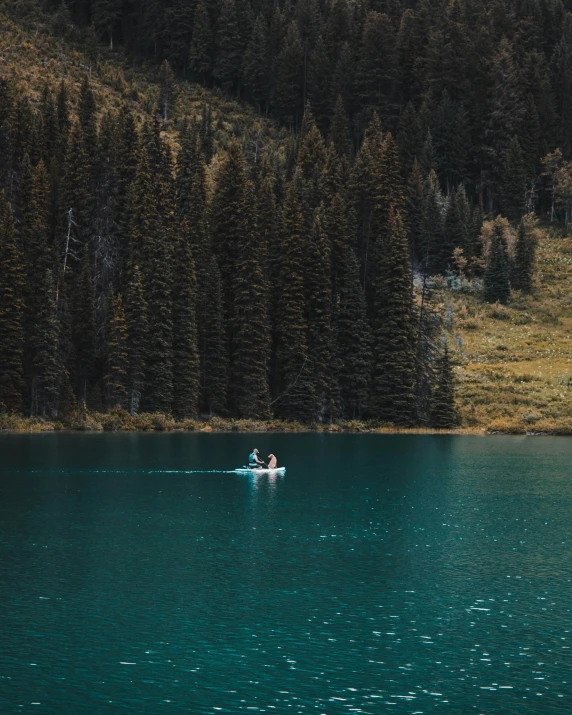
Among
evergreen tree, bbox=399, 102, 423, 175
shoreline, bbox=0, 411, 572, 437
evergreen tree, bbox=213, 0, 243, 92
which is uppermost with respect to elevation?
evergreen tree, bbox=213, 0, 243, 92

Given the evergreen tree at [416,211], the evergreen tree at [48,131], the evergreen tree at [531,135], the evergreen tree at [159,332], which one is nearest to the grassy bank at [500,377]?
the evergreen tree at [159,332]

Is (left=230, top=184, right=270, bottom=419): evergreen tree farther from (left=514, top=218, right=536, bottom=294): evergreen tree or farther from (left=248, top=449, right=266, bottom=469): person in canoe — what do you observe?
(left=514, top=218, right=536, bottom=294): evergreen tree

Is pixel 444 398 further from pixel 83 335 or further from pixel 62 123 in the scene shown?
pixel 62 123

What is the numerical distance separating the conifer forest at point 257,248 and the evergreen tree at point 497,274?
35 cm

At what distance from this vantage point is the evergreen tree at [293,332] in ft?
367

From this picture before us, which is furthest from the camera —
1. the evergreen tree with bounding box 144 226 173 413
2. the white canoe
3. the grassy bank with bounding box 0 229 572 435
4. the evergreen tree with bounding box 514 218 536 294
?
the evergreen tree with bounding box 514 218 536 294

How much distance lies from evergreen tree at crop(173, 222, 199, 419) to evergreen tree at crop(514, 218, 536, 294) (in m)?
56.0

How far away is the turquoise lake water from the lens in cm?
2297

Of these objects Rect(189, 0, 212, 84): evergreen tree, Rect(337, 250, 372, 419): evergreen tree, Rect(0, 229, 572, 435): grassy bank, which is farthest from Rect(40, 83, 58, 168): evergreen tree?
Rect(189, 0, 212, 84): evergreen tree

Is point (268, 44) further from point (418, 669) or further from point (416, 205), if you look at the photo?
point (418, 669)

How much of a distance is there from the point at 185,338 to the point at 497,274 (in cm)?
5481

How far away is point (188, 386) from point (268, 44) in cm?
10814

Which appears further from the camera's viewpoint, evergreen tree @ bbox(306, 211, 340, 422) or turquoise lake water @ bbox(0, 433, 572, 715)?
evergreen tree @ bbox(306, 211, 340, 422)

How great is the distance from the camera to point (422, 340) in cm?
11988
